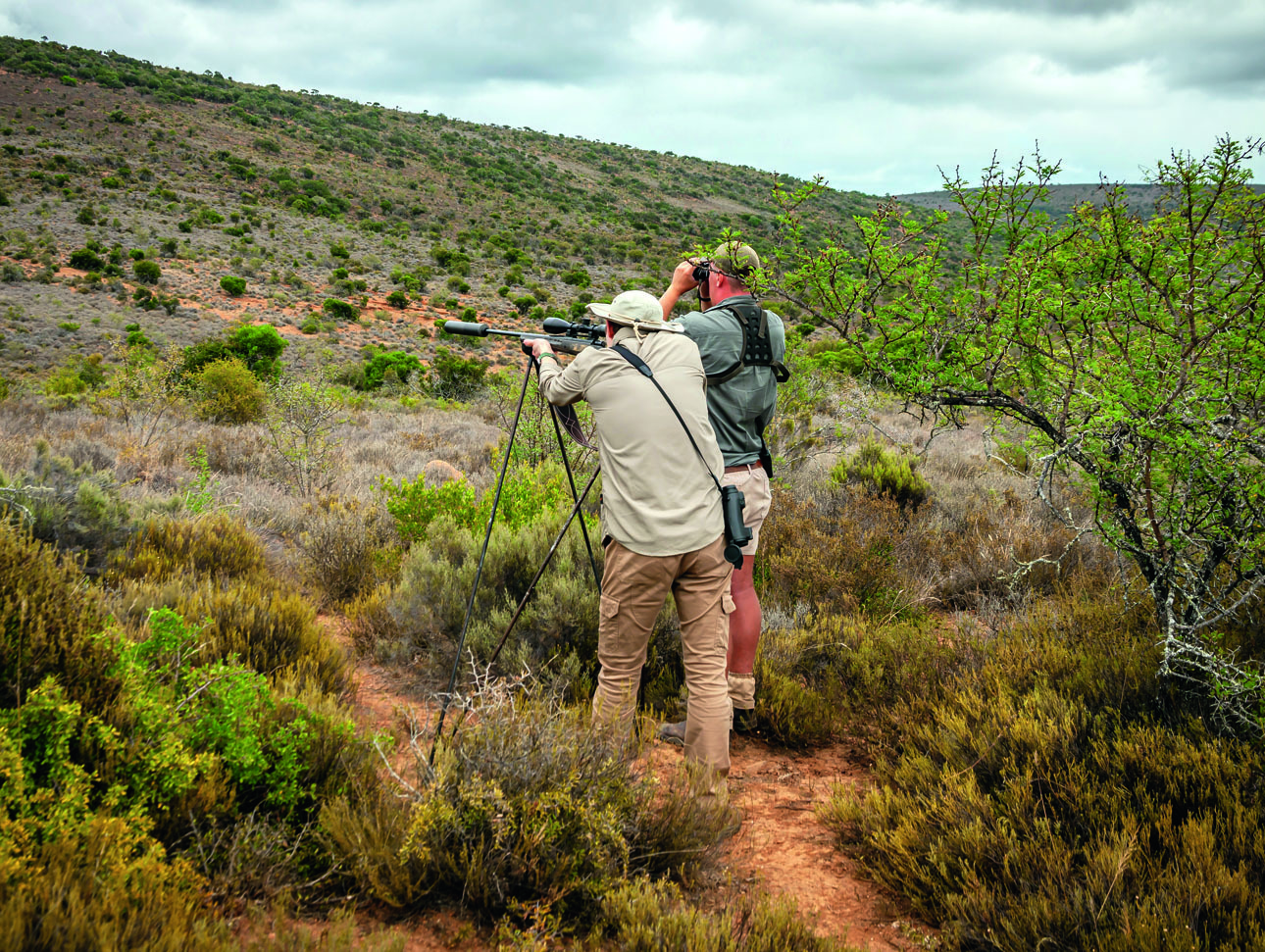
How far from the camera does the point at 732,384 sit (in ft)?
10.1

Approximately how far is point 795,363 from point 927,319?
7.99 feet

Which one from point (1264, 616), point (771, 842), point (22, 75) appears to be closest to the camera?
point (771, 842)

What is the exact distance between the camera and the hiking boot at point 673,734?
128 inches

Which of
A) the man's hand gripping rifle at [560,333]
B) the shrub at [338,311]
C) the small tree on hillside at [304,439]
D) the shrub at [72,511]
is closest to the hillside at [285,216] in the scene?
the shrub at [338,311]

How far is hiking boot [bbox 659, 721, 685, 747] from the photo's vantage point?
326 cm

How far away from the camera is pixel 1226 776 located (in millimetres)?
2322

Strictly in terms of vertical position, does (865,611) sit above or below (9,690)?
below

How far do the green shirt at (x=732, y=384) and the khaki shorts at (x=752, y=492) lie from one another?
6 centimetres

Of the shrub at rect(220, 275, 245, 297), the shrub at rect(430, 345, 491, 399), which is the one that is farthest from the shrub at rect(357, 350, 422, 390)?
the shrub at rect(220, 275, 245, 297)

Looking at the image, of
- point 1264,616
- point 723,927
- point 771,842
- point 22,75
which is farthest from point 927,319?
point 22,75

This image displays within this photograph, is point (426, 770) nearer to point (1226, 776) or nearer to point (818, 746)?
point (818, 746)

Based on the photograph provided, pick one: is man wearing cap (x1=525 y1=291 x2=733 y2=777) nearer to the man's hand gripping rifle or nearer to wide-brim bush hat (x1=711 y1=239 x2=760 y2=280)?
the man's hand gripping rifle

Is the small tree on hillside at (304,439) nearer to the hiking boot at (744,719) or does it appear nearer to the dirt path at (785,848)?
the dirt path at (785,848)

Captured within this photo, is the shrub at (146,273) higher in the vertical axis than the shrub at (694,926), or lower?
higher
